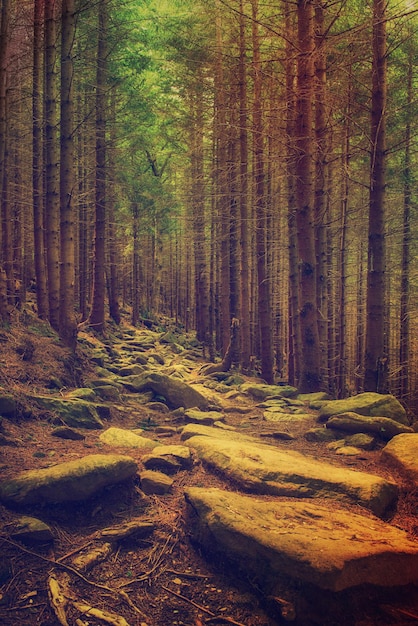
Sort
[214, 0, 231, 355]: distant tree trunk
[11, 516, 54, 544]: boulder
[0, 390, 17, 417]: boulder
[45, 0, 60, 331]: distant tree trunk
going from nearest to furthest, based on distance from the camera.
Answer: [11, 516, 54, 544]: boulder → [0, 390, 17, 417]: boulder → [45, 0, 60, 331]: distant tree trunk → [214, 0, 231, 355]: distant tree trunk

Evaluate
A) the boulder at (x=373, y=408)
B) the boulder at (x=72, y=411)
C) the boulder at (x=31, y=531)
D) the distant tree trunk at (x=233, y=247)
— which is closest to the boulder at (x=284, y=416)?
the boulder at (x=373, y=408)

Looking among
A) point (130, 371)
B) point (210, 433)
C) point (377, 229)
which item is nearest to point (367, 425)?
point (210, 433)

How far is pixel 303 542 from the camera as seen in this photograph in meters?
3.77

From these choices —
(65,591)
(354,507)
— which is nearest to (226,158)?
(354,507)

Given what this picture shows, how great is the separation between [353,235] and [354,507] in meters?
17.7

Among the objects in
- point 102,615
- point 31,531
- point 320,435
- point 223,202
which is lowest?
point 102,615

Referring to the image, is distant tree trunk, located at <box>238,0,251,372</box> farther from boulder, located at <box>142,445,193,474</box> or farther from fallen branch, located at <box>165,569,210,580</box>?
fallen branch, located at <box>165,569,210,580</box>

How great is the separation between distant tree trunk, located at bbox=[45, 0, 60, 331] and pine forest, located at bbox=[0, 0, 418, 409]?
4 centimetres

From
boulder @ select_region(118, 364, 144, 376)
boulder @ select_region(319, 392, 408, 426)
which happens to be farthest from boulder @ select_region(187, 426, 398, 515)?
boulder @ select_region(118, 364, 144, 376)

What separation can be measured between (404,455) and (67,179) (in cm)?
962

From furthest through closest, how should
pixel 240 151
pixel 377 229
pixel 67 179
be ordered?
pixel 240 151, pixel 67 179, pixel 377 229

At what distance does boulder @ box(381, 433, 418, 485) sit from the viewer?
5.21 meters

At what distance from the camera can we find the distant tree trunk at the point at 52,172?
447 inches

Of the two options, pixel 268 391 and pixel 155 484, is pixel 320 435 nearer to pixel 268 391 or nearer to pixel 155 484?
pixel 155 484
